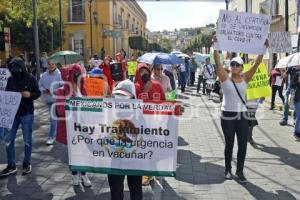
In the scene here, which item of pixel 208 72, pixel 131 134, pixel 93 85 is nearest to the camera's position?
pixel 131 134

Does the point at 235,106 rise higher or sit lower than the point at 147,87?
lower

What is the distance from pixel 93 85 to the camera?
6480 mm

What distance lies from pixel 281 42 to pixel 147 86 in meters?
9.76

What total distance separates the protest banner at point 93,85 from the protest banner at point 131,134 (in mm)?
1600

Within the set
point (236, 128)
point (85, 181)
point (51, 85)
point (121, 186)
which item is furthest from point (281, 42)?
point (121, 186)

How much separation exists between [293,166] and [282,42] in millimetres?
8619

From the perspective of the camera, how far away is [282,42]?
1509 cm

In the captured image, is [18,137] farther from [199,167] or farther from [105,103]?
[105,103]

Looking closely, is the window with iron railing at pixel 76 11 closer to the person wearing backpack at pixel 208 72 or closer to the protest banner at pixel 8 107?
the person wearing backpack at pixel 208 72

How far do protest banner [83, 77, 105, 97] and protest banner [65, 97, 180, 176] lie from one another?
1600mm

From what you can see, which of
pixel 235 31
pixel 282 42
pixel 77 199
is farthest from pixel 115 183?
pixel 282 42

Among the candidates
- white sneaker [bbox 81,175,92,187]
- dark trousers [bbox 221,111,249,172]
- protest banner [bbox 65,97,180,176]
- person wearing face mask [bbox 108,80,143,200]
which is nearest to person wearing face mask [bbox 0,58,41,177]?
white sneaker [bbox 81,175,92,187]

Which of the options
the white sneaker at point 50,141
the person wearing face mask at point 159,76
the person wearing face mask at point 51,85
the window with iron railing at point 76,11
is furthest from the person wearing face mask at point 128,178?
the window with iron railing at point 76,11

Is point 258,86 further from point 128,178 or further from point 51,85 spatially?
point 128,178
